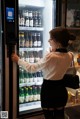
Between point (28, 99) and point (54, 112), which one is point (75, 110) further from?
point (54, 112)

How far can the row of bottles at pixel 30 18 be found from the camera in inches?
110

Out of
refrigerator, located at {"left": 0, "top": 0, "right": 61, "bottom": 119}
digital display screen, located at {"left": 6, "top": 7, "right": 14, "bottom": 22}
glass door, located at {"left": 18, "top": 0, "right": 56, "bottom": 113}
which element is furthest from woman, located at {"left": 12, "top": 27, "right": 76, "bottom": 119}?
glass door, located at {"left": 18, "top": 0, "right": 56, "bottom": 113}

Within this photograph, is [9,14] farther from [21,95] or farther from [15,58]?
[21,95]

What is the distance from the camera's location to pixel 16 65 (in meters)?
2.57

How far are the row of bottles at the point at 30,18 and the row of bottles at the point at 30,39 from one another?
0.12 meters

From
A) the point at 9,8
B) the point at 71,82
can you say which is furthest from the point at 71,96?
the point at 9,8

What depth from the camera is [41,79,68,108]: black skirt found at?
2197mm

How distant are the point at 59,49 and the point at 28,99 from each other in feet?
3.68

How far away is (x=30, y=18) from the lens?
2891 mm

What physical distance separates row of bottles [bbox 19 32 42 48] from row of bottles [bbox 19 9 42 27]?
0.41 ft

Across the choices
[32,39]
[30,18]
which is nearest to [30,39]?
[32,39]

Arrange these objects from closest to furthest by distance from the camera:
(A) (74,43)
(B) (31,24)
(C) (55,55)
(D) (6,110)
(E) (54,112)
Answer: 1. (C) (55,55)
2. (E) (54,112)
3. (D) (6,110)
4. (B) (31,24)
5. (A) (74,43)

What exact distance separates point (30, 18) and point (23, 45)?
1.19 ft

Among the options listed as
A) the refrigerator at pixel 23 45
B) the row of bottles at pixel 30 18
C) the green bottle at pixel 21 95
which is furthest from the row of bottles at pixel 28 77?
the row of bottles at pixel 30 18
